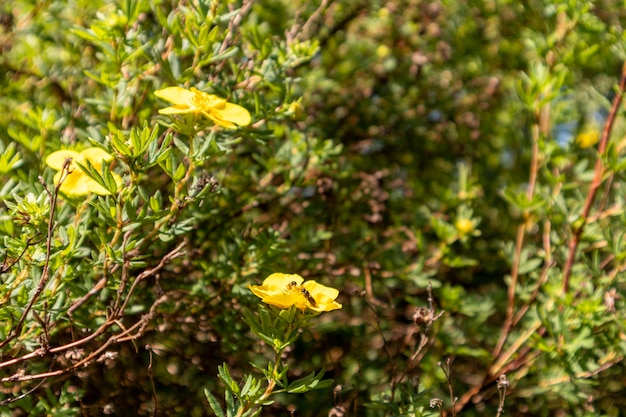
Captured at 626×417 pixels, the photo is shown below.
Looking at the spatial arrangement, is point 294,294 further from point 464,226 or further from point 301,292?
point 464,226

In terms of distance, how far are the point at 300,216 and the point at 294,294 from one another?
84 centimetres

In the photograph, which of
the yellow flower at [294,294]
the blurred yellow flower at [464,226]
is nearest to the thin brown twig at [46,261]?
the yellow flower at [294,294]

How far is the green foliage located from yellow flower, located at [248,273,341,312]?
37 mm

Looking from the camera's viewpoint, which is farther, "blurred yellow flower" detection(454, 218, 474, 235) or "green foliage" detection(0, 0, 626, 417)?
"blurred yellow flower" detection(454, 218, 474, 235)

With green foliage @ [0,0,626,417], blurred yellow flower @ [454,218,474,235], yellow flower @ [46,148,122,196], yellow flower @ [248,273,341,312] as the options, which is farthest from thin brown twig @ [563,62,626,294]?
yellow flower @ [46,148,122,196]

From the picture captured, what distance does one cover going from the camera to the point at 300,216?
184 cm

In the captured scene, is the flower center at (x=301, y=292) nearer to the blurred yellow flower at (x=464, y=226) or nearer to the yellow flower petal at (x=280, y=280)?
the yellow flower petal at (x=280, y=280)

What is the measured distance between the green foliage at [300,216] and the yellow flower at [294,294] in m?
0.04

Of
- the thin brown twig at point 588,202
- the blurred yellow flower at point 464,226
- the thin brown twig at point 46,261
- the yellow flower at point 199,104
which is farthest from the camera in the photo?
the blurred yellow flower at point 464,226

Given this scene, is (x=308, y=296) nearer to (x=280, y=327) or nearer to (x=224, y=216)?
(x=280, y=327)

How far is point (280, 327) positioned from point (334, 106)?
49.0 inches

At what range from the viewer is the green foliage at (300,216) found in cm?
112

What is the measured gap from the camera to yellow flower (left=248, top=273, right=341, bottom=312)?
99cm

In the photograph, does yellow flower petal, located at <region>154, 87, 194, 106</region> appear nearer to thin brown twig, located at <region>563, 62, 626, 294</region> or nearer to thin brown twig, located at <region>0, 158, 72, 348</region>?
thin brown twig, located at <region>0, 158, 72, 348</region>
